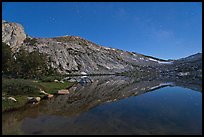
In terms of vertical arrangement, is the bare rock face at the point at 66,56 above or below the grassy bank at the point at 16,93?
above

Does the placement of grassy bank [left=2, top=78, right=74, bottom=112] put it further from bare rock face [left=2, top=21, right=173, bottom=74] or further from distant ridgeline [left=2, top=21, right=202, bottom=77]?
bare rock face [left=2, top=21, right=173, bottom=74]

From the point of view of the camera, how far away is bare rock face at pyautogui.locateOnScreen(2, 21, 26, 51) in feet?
441

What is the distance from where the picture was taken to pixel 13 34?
141 meters

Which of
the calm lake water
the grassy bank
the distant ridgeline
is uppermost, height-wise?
the distant ridgeline

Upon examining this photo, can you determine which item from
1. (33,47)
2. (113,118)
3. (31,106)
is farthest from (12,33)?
(113,118)

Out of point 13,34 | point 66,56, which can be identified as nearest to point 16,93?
point 13,34

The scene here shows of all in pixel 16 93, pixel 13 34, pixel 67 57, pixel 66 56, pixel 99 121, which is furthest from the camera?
pixel 67 57

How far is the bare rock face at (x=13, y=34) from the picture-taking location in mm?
134288

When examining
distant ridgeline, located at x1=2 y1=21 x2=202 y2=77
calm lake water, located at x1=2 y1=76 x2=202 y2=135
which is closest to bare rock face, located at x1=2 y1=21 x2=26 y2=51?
distant ridgeline, located at x1=2 y1=21 x2=202 y2=77

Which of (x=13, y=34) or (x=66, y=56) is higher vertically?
(x=13, y=34)

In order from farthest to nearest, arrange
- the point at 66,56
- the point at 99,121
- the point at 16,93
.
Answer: the point at 66,56, the point at 16,93, the point at 99,121

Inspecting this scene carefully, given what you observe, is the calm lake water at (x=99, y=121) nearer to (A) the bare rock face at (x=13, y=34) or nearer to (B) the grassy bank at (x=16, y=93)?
(B) the grassy bank at (x=16, y=93)

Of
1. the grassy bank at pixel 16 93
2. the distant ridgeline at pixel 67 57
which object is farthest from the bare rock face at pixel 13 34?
the grassy bank at pixel 16 93

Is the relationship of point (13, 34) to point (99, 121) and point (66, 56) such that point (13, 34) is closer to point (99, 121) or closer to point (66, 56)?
point (66, 56)
